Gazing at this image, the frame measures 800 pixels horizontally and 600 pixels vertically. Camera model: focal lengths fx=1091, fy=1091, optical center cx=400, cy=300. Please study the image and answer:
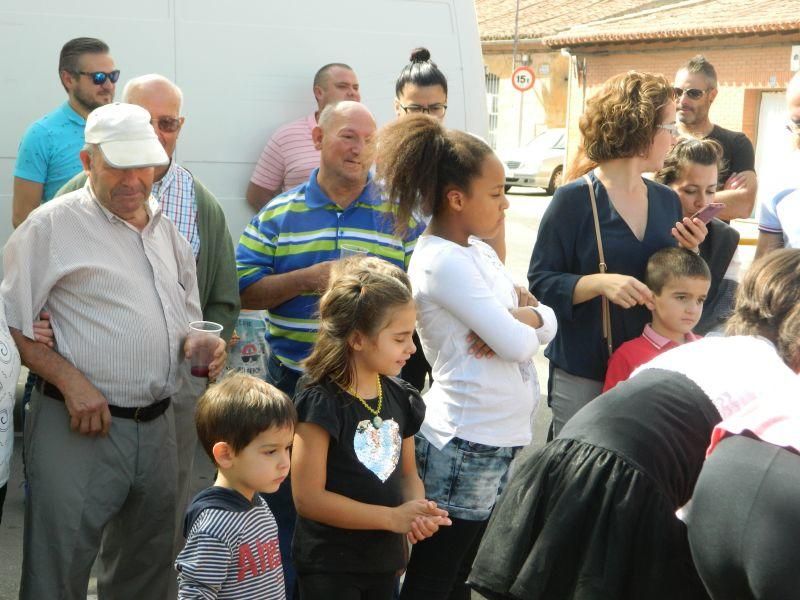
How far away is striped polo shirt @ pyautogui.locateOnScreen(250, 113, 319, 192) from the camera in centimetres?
508

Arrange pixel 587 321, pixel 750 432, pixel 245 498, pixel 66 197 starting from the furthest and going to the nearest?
pixel 587 321 < pixel 66 197 < pixel 245 498 < pixel 750 432

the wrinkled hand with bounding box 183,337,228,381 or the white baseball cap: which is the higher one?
the white baseball cap

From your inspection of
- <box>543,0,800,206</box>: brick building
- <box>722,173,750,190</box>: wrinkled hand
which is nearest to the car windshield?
<box>543,0,800,206</box>: brick building

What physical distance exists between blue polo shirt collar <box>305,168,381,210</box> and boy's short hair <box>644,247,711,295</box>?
100 centimetres

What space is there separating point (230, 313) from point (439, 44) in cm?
258

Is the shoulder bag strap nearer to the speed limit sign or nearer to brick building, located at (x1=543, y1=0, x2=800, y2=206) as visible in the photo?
brick building, located at (x1=543, y1=0, x2=800, y2=206)

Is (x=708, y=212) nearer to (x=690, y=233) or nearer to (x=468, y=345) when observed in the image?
(x=690, y=233)

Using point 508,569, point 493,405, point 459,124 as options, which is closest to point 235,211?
point 459,124

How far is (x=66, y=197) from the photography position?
3.24 m

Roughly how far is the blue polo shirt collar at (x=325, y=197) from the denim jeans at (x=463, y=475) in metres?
1.03

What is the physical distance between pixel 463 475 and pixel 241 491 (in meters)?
0.70

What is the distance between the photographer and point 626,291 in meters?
3.62

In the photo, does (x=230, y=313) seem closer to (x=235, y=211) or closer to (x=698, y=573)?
(x=235, y=211)

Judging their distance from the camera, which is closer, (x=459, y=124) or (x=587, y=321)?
(x=587, y=321)
